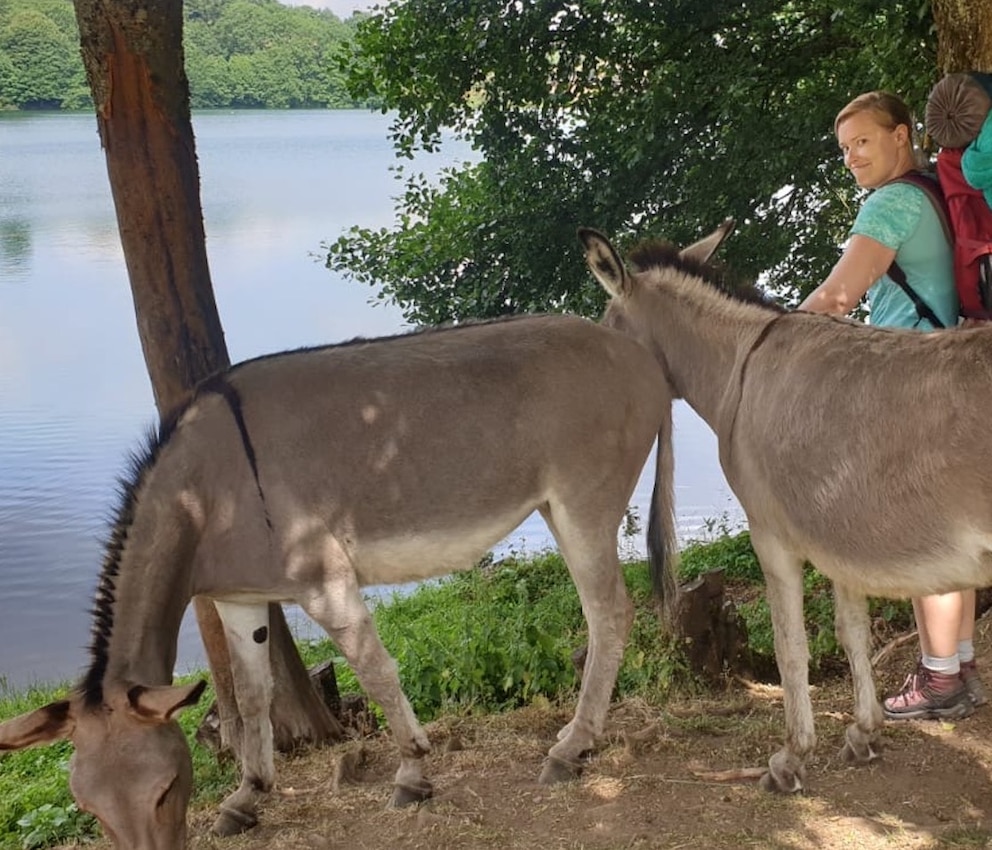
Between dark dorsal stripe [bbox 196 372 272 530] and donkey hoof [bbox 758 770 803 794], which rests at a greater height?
dark dorsal stripe [bbox 196 372 272 530]

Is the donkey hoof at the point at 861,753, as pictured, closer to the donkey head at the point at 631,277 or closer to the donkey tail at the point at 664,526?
the donkey tail at the point at 664,526

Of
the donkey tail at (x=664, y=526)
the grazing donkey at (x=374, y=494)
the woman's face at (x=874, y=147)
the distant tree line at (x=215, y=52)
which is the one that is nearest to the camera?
the grazing donkey at (x=374, y=494)

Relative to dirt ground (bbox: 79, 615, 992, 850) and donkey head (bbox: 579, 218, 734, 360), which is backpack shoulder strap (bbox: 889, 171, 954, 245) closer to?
donkey head (bbox: 579, 218, 734, 360)

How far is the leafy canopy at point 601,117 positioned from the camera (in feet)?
25.8

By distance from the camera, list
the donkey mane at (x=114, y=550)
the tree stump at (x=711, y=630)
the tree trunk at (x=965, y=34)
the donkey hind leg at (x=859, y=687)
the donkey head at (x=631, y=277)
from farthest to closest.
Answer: the tree stump at (x=711, y=630), the tree trunk at (x=965, y=34), the donkey head at (x=631, y=277), the donkey hind leg at (x=859, y=687), the donkey mane at (x=114, y=550)

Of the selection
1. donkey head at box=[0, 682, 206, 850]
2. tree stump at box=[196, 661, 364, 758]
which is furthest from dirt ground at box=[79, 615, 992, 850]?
donkey head at box=[0, 682, 206, 850]

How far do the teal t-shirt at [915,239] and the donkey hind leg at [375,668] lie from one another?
2.34 metres

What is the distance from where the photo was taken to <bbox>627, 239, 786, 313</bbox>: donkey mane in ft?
14.0

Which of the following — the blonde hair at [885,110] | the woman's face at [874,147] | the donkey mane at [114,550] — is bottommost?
the donkey mane at [114,550]

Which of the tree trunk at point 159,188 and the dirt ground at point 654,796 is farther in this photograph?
the tree trunk at point 159,188

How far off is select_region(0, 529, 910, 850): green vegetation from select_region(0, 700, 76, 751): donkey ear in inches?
63.0

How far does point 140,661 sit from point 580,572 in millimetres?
1761

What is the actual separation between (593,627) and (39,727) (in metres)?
2.17

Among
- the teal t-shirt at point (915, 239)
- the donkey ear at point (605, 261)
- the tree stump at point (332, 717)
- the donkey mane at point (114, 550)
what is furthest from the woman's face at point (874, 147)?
the tree stump at point (332, 717)
